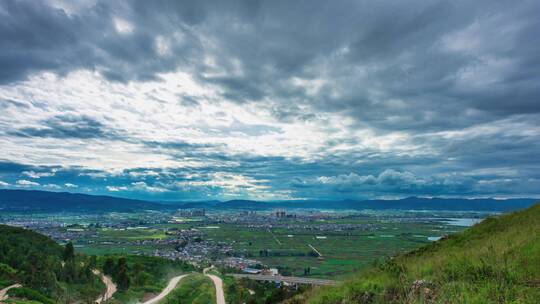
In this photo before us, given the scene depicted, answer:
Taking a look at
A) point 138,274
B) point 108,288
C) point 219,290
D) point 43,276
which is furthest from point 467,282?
point 138,274

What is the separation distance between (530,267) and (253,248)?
5446 inches

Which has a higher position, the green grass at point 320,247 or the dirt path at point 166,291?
the dirt path at point 166,291

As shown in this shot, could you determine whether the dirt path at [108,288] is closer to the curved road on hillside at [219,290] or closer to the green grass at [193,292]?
the green grass at [193,292]

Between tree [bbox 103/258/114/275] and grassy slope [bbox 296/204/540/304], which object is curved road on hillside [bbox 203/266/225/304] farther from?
grassy slope [bbox 296/204/540/304]

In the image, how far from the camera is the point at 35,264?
54.8 m

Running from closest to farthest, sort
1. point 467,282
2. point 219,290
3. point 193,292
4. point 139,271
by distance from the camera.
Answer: point 467,282 → point 193,292 → point 219,290 → point 139,271

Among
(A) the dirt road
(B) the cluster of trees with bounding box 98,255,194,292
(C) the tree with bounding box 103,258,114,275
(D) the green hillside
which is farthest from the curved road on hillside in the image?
(C) the tree with bounding box 103,258,114,275

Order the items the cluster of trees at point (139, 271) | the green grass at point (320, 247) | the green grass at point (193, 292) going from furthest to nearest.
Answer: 1. the green grass at point (320, 247)
2. the cluster of trees at point (139, 271)
3. the green grass at point (193, 292)

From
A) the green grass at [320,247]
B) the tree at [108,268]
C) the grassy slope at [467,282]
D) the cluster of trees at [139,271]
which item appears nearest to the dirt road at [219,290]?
the cluster of trees at [139,271]

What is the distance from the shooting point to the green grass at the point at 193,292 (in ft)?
158

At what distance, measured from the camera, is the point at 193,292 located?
2131 inches

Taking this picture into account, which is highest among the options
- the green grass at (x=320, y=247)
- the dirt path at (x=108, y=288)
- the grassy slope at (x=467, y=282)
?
the grassy slope at (x=467, y=282)

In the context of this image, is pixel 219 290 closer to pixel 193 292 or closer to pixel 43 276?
pixel 193 292

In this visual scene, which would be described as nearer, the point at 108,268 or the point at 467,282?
the point at 467,282
